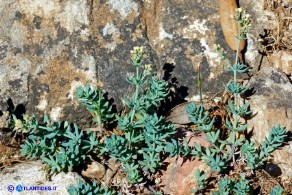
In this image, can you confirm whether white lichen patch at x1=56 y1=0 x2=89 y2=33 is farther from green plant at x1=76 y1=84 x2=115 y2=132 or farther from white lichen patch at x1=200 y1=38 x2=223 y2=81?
white lichen patch at x1=200 y1=38 x2=223 y2=81

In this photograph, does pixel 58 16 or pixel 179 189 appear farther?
pixel 58 16

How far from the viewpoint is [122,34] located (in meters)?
5.05

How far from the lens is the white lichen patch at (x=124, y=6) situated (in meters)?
5.09

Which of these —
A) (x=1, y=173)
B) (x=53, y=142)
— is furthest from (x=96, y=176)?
(x=1, y=173)

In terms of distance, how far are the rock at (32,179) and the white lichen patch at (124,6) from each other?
1.49 metres

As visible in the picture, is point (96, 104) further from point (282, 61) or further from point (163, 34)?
point (282, 61)

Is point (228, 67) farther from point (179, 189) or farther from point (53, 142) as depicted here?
point (53, 142)

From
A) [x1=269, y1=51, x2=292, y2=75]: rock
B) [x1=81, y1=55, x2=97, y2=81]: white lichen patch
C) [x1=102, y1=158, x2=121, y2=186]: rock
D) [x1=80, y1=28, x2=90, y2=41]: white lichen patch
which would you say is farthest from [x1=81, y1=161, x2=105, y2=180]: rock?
[x1=269, y1=51, x2=292, y2=75]: rock

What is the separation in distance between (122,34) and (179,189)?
4.75ft

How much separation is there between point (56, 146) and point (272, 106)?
6.04ft

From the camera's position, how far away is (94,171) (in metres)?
4.70

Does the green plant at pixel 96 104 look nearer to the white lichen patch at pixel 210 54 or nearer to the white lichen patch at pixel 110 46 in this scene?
the white lichen patch at pixel 110 46

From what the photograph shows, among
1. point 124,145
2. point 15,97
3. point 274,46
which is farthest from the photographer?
point 274,46

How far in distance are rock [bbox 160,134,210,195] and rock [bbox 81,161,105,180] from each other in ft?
1.64
